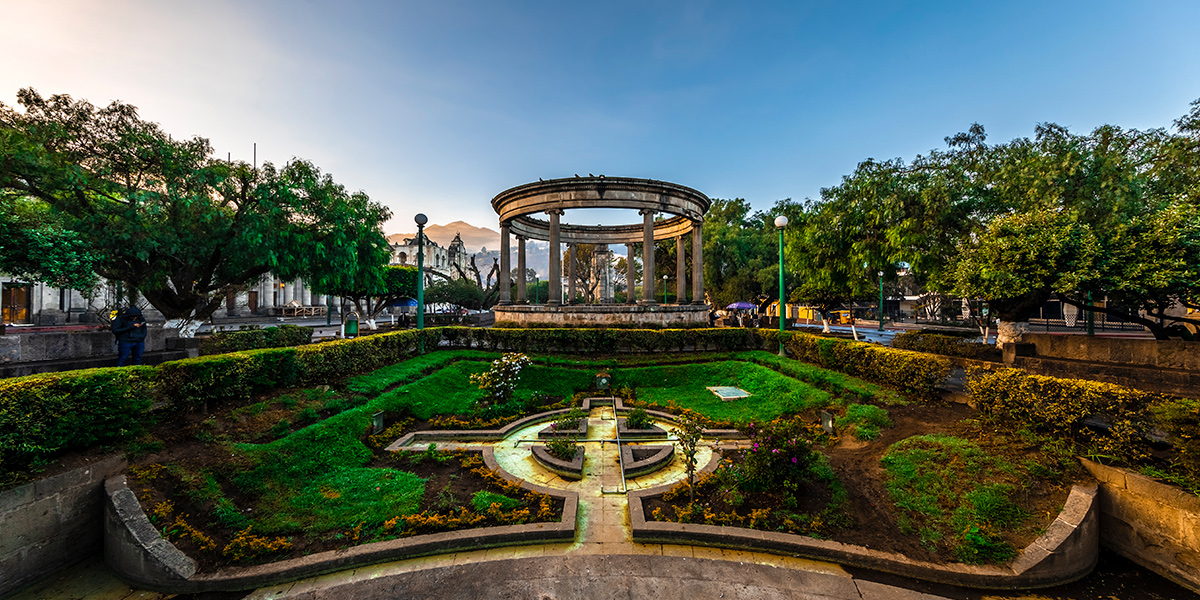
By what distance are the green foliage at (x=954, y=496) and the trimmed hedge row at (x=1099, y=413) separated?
1.17 metres

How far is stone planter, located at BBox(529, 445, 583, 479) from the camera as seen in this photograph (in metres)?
8.05

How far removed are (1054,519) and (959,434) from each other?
2.30 meters

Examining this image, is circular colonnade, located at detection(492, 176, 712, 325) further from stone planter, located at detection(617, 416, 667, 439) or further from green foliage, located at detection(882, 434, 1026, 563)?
green foliage, located at detection(882, 434, 1026, 563)

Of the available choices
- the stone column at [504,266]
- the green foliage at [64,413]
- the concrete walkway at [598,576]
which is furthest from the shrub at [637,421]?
the stone column at [504,266]

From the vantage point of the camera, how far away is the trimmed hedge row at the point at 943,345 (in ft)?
38.4

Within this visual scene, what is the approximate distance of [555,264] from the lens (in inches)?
897

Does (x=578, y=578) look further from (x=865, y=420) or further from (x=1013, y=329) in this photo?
(x=1013, y=329)

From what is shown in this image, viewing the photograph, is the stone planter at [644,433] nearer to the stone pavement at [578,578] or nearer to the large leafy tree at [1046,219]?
the stone pavement at [578,578]

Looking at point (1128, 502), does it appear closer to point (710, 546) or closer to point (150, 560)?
point (710, 546)

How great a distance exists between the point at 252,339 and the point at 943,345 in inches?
924

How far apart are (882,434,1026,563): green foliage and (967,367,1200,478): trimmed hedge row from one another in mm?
1167

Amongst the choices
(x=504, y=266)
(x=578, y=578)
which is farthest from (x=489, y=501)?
(x=504, y=266)

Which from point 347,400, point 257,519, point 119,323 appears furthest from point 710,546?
point 119,323

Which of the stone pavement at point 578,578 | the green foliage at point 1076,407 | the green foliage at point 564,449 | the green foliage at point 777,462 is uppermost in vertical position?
the green foliage at point 1076,407
